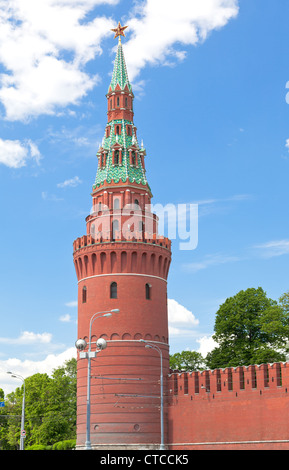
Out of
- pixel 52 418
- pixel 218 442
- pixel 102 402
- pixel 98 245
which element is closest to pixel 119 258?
pixel 98 245

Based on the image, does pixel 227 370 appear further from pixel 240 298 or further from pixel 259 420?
pixel 240 298

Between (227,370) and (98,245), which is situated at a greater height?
(98,245)

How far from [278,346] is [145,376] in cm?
1513

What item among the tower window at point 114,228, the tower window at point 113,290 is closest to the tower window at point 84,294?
the tower window at point 113,290

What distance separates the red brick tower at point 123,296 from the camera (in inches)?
2031

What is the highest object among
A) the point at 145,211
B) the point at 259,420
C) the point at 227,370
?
the point at 145,211

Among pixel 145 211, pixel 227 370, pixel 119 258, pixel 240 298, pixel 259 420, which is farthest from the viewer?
pixel 240 298

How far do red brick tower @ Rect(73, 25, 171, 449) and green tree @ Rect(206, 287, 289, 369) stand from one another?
31.1 feet

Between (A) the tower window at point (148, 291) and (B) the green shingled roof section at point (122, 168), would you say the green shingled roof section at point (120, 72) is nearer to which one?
(B) the green shingled roof section at point (122, 168)

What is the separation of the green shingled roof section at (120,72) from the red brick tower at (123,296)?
13.9ft

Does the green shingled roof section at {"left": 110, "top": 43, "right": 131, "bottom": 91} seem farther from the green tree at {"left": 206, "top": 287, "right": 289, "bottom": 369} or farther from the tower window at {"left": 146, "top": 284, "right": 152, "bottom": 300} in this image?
the green tree at {"left": 206, "top": 287, "right": 289, "bottom": 369}

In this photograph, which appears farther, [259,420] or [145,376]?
[145,376]
